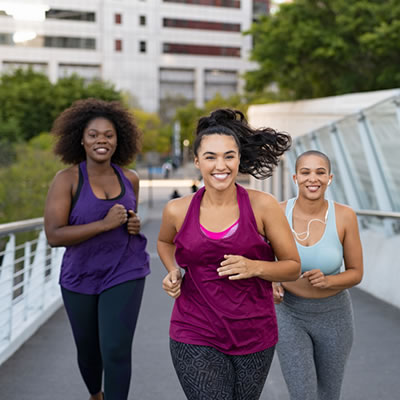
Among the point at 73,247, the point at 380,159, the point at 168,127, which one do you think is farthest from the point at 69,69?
the point at 73,247

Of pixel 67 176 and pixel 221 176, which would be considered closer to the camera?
pixel 221 176

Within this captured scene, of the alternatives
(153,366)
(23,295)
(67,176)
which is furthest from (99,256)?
(23,295)

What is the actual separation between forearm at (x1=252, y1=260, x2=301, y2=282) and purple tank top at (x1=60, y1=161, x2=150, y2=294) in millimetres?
1378

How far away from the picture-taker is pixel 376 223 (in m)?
10.5

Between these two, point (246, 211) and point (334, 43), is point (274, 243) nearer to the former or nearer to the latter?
point (246, 211)

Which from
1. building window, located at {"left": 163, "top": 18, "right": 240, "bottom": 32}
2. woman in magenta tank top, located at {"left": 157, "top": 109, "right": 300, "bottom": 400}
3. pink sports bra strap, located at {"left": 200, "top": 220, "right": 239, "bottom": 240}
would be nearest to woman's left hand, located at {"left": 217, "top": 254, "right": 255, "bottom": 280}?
woman in magenta tank top, located at {"left": 157, "top": 109, "right": 300, "bottom": 400}

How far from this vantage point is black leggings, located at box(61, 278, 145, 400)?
4133 millimetres

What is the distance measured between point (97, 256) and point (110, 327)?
1.41 feet

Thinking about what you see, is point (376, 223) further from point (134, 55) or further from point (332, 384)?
point (134, 55)

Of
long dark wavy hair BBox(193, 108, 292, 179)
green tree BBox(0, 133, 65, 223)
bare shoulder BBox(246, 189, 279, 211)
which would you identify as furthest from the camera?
green tree BBox(0, 133, 65, 223)

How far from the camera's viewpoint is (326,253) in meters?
3.79

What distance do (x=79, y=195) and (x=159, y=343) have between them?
10.0 feet

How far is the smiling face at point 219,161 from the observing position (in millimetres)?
3096

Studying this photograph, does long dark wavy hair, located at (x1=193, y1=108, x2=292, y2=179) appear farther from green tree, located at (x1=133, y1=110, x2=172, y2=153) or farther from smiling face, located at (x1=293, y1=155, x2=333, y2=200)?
green tree, located at (x1=133, y1=110, x2=172, y2=153)
